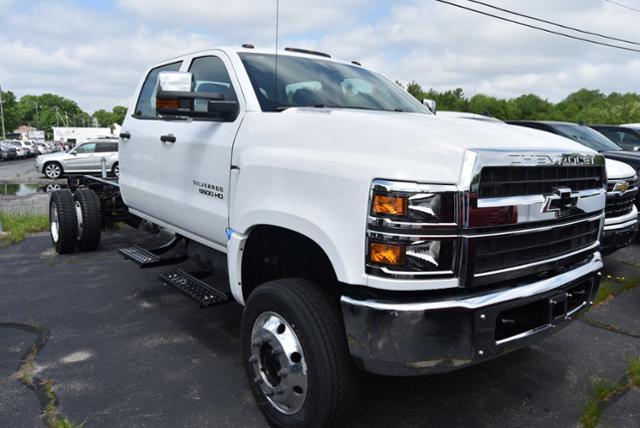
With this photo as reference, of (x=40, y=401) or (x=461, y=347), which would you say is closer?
(x=461, y=347)

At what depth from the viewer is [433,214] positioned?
2.13m

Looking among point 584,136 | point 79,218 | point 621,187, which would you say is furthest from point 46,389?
point 584,136

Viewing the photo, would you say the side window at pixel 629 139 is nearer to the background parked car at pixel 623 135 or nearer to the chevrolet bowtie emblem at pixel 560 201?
the background parked car at pixel 623 135

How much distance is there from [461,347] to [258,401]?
45.8 inches

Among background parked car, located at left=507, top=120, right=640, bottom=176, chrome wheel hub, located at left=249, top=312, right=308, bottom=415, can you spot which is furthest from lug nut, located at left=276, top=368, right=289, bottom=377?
background parked car, located at left=507, top=120, right=640, bottom=176

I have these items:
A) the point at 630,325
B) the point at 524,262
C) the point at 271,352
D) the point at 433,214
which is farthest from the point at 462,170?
the point at 630,325

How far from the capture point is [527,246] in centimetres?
245

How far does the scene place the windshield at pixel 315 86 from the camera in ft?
10.9

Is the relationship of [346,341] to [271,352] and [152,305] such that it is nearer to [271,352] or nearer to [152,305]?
[271,352]

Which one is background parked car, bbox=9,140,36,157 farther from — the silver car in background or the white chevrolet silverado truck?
the white chevrolet silverado truck

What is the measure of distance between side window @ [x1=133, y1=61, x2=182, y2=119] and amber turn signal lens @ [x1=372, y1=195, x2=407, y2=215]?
298 centimetres

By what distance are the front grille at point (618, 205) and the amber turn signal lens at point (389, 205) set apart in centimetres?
407

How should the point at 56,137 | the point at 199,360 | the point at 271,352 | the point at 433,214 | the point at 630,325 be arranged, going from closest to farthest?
the point at 433,214 → the point at 271,352 → the point at 199,360 → the point at 630,325 → the point at 56,137

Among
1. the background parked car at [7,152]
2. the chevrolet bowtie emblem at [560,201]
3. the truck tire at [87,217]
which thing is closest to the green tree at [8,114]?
the background parked car at [7,152]
